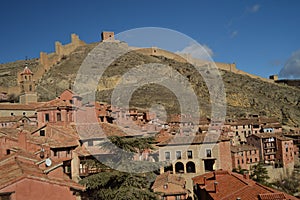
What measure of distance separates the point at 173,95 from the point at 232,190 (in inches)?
2128

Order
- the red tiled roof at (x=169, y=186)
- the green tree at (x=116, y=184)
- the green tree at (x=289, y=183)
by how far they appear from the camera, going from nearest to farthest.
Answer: the green tree at (x=116, y=184) → the red tiled roof at (x=169, y=186) → the green tree at (x=289, y=183)

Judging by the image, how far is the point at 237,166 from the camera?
40906 mm

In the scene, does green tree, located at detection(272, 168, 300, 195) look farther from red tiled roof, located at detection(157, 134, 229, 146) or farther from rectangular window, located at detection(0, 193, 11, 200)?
rectangular window, located at detection(0, 193, 11, 200)

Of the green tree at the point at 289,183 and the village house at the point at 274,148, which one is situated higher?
the village house at the point at 274,148

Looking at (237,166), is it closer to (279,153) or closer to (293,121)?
(279,153)

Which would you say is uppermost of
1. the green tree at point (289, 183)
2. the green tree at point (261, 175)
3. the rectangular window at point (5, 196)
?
the rectangular window at point (5, 196)

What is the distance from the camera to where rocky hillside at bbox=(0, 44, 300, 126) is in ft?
228

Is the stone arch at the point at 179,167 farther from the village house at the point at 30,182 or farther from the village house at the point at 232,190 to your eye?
the village house at the point at 30,182

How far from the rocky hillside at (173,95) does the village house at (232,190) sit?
40.4m

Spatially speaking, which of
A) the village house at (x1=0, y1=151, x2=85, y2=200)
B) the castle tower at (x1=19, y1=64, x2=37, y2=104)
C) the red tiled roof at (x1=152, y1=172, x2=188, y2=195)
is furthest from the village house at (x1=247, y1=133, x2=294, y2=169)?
the village house at (x1=0, y1=151, x2=85, y2=200)

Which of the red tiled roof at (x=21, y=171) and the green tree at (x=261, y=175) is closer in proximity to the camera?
the red tiled roof at (x=21, y=171)

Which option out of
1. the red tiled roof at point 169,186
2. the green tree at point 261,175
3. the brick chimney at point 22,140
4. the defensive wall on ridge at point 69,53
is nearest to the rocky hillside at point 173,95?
the defensive wall on ridge at point 69,53

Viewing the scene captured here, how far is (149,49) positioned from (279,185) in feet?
238

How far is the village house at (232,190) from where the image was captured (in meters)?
15.9
